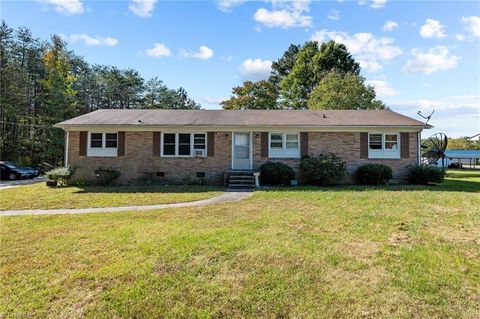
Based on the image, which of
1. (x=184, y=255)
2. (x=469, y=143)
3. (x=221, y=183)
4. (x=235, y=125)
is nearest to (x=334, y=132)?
(x=235, y=125)

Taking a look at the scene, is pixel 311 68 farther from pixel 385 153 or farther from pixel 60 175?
pixel 60 175

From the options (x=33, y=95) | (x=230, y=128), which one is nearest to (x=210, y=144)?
(x=230, y=128)

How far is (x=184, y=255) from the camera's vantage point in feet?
15.3

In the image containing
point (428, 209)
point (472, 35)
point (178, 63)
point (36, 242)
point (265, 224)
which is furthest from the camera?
point (178, 63)

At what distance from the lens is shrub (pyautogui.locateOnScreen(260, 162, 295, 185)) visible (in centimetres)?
1380

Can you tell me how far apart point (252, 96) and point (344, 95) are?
573 inches

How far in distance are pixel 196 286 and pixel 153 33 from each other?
12701 millimetres

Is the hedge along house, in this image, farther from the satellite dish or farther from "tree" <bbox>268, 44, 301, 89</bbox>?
"tree" <bbox>268, 44, 301, 89</bbox>

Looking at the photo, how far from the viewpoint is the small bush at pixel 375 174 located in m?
14.0

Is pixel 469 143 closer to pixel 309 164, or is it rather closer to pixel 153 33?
pixel 309 164

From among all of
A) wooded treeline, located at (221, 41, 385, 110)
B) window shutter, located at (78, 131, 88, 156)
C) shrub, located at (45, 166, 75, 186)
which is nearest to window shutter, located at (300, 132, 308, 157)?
window shutter, located at (78, 131, 88, 156)

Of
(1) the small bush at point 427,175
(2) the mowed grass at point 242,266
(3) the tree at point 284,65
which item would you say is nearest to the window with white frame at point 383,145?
(1) the small bush at point 427,175

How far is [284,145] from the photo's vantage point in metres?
15.0

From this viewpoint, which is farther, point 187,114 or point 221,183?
point 187,114
